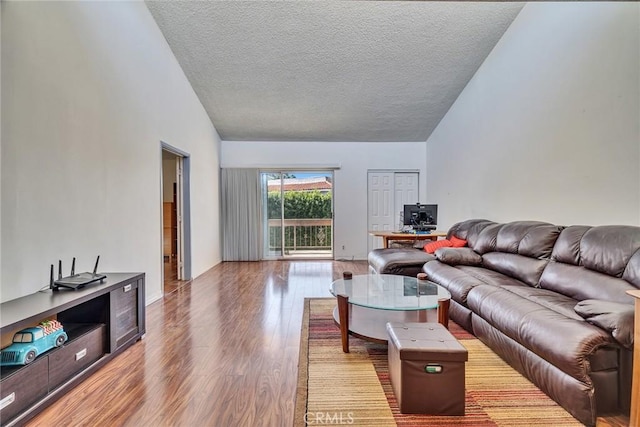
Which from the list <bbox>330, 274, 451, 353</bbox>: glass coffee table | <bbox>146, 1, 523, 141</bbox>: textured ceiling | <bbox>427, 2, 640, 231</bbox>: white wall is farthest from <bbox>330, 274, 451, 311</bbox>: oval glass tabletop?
<bbox>146, 1, 523, 141</bbox>: textured ceiling

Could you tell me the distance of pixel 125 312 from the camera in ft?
7.86

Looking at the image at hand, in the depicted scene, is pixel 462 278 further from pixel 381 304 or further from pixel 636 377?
pixel 636 377

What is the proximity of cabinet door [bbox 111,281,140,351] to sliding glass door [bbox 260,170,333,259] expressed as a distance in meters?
4.20

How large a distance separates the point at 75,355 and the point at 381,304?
1.98 metres

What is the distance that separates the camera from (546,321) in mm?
1764

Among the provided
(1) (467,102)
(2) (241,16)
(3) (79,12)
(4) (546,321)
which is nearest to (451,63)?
(1) (467,102)

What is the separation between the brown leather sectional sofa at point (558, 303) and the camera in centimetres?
153

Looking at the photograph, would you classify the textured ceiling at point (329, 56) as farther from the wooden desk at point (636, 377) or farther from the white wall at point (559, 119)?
the wooden desk at point (636, 377)

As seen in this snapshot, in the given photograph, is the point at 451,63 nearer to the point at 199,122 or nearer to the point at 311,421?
the point at 199,122

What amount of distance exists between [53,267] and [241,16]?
3.15 m

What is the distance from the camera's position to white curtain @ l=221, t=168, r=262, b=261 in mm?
6527

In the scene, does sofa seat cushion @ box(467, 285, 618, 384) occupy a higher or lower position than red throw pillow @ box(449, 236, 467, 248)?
lower

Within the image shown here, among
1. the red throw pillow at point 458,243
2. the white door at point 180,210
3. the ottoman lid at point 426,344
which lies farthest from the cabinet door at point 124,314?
the red throw pillow at point 458,243

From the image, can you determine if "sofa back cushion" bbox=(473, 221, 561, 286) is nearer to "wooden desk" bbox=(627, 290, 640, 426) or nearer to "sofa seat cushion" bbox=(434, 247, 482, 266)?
"sofa seat cushion" bbox=(434, 247, 482, 266)
